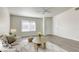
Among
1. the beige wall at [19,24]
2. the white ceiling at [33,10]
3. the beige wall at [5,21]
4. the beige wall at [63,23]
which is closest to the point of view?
the white ceiling at [33,10]

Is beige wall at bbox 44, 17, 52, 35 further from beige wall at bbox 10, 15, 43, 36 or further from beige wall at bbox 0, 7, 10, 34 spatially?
beige wall at bbox 0, 7, 10, 34

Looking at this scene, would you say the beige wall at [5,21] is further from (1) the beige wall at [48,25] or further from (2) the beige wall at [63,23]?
(2) the beige wall at [63,23]

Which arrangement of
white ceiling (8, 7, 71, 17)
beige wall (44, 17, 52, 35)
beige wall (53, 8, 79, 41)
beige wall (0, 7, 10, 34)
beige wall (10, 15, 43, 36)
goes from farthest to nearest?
beige wall (53, 8, 79, 41), beige wall (44, 17, 52, 35), beige wall (10, 15, 43, 36), beige wall (0, 7, 10, 34), white ceiling (8, 7, 71, 17)

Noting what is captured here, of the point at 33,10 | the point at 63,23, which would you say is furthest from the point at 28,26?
the point at 63,23

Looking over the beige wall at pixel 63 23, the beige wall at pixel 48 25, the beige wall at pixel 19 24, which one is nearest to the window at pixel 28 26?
the beige wall at pixel 19 24

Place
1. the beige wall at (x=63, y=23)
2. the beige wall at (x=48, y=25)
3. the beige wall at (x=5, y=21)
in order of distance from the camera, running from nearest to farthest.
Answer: the beige wall at (x=5, y=21)
the beige wall at (x=48, y=25)
the beige wall at (x=63, y=23)

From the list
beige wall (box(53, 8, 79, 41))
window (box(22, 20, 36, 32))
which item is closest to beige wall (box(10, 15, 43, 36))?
window (box(22, 20, 36, 32))

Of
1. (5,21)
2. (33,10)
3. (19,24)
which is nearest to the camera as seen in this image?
(33,10)

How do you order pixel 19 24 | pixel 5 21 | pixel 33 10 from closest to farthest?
Answer: pixel 33 10 → pixel 5 21 → pixel 19 24

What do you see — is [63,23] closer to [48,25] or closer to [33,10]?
[48,25]
